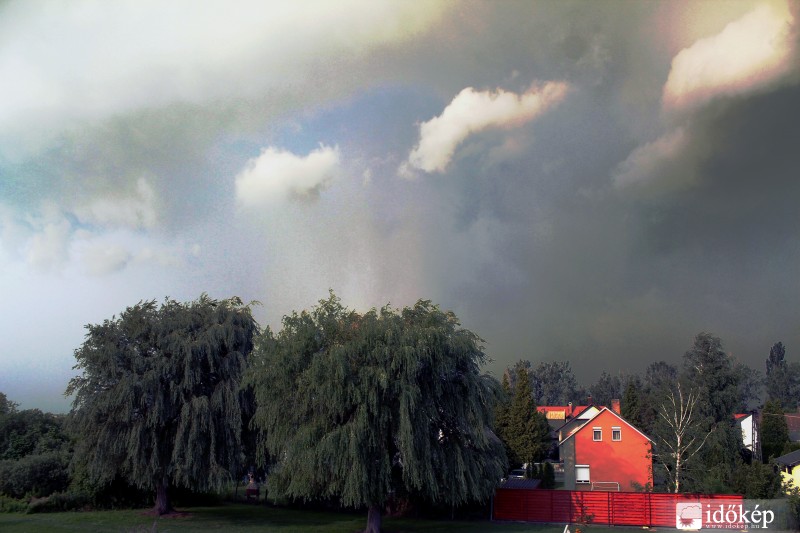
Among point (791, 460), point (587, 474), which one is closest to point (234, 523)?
point (587, 474)

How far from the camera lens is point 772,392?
166m

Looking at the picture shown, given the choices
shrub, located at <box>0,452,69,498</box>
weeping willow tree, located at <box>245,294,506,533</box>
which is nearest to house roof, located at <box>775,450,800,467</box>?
weeping willow tree, located at <box>245,294,506,533</box>

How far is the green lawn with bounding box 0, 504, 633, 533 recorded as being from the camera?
31.6m

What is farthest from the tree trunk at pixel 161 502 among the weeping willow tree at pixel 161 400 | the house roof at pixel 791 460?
the house roof at pixel 791 460

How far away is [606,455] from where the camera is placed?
192 ft

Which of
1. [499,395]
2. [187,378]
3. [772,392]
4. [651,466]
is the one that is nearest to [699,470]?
[651,466]

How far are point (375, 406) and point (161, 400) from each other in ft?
42.2

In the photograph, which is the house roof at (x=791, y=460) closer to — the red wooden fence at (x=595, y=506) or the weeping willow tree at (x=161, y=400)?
the red wooden fence at (x=595, y=506)

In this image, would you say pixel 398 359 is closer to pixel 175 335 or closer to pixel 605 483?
pixel 175 335

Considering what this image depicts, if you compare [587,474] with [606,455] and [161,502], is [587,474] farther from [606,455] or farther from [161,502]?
[161,502]

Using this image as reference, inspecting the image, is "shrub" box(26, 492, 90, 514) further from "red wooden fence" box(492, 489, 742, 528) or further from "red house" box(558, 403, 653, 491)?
"red house" box(558, 403, 653, 491)

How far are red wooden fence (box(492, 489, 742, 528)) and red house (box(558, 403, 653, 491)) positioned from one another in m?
21.8

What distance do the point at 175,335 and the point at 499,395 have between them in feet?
58.3

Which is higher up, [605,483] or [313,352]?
[313,352]
